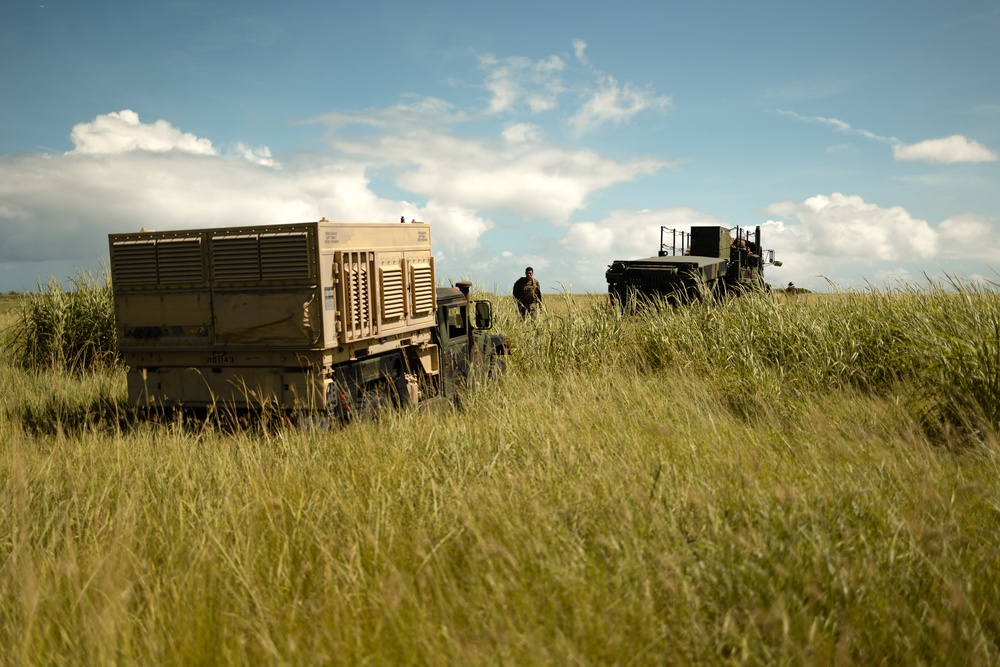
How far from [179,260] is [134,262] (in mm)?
606

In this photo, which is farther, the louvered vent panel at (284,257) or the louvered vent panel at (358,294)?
the louvered vent panel at (358,294)

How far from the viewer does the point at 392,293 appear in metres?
8.62

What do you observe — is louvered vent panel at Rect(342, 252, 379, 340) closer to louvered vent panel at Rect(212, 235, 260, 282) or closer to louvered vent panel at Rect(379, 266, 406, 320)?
louvered vent panel at Rect(379, 266, 406, 320)

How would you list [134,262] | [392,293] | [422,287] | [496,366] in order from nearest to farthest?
1. [134,262]
2. [392,293]
3. [422,287]
4. [496,366]

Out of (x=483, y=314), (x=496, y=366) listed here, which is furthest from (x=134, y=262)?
(x=496, y=366)

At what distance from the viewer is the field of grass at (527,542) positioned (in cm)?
308

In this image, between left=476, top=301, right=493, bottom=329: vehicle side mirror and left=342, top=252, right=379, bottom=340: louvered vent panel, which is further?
left=476, top=301, right=493, bottom=329: vehicle side mirror

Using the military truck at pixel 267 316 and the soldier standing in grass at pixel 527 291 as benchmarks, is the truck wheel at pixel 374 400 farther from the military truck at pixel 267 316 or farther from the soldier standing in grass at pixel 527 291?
the soldier standing in grass at pixel 527 291

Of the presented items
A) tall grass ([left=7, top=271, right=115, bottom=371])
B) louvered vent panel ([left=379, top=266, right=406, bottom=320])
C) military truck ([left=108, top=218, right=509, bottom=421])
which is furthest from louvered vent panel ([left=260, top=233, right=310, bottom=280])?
tall grass ([left=7, top=271, right=115, bottom=371])

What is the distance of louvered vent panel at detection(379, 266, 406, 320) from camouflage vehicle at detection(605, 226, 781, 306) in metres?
5.47

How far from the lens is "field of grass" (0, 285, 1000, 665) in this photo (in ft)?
10.1

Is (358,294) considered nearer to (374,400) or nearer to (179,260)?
(374,400)

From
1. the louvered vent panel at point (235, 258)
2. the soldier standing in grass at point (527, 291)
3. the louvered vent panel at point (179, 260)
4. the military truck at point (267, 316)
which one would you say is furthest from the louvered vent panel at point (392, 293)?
the soldier standing in grass at point (527, 291)

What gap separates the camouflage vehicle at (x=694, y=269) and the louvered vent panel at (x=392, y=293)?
5.47 metres
